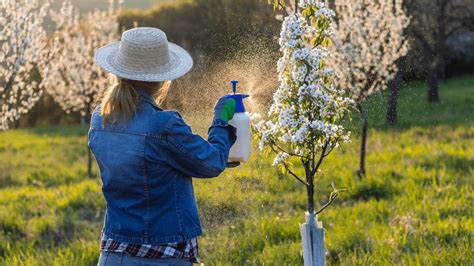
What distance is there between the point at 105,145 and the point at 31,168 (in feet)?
38.7

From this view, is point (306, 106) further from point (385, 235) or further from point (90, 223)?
point (90, 223)

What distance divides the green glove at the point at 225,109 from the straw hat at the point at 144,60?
21 centimetres

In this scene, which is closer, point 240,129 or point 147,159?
point 147,159

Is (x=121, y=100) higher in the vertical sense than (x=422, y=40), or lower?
higher

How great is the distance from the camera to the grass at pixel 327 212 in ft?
17.5

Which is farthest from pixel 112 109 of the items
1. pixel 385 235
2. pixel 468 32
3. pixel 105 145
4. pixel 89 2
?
pixel 468 32

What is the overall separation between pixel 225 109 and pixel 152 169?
0.45 metres

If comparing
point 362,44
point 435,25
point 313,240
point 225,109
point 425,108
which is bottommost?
point 425,108

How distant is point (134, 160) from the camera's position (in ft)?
8.80

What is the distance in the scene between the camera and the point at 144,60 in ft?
9.23

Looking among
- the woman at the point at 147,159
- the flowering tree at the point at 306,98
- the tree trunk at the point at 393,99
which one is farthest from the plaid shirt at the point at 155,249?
the tree trunk at the point at 393,99

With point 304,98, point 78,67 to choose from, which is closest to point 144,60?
point 304,98

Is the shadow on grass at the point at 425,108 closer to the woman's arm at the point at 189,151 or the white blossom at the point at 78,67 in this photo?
the white blossom at the point at 78,67

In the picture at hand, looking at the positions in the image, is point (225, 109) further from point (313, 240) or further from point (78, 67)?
point (78, 67)
